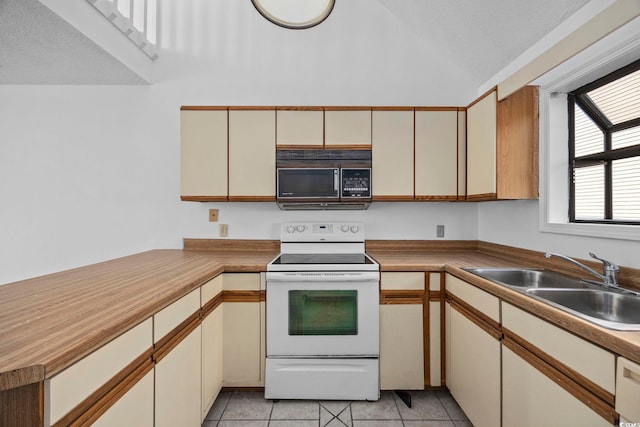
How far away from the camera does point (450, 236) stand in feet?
8.67

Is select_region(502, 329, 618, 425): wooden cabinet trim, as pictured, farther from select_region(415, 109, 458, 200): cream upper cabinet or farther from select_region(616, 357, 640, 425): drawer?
select_region(415, 109, 458, 200): cream upper cabinet

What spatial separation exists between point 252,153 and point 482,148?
5.51ft

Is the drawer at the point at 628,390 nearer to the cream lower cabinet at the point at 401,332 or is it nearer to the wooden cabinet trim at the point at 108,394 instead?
the cream lower cabinet at the point at 401,332

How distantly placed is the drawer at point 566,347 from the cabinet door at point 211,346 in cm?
158

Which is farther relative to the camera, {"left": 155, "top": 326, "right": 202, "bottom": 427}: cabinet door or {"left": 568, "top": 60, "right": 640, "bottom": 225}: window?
{"left": 568, "top": 60, "right": 640, "bottom": 225}: window

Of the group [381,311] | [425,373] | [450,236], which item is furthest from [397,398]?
[450,236]

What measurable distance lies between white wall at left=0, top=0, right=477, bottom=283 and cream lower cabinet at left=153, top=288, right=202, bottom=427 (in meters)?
1.17

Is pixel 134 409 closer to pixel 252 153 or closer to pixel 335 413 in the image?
pixel 335 413

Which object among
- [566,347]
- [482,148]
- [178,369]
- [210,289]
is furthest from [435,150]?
[178,369]

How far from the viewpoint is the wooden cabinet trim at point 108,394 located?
804 mm

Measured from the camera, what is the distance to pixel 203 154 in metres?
2.30

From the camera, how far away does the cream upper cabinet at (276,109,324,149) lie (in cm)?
229

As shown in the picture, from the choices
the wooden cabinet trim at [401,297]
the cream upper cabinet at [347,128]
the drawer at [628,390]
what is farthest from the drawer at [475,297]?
the cream upper cabinet at [347,128]

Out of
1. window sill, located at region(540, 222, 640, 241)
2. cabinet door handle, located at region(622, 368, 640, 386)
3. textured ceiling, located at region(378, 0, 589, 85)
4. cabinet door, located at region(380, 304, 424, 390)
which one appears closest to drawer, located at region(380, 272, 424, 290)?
cabinet door, located at region(380, 304, 424, 390)
